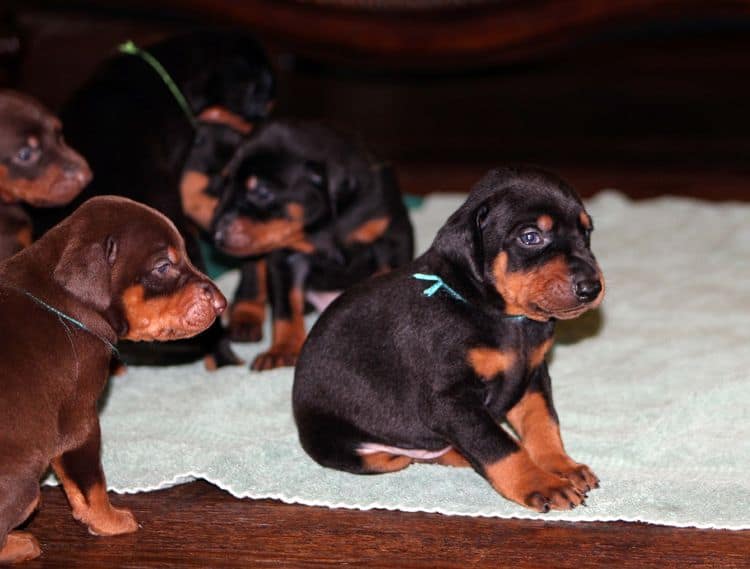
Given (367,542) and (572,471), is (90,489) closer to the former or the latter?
(367,542)

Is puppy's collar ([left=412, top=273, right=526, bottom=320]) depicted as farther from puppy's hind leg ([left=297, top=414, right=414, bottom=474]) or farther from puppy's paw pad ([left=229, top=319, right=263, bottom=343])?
puppy's paw pad ([left=229, top=319, right=263, bottom=343])

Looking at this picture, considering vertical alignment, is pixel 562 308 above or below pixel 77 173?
above

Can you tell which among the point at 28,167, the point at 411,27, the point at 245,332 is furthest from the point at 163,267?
the point at 411,27

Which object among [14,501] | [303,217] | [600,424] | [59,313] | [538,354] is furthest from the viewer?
[303,217]

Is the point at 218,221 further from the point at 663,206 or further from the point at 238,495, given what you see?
the point at 663,206

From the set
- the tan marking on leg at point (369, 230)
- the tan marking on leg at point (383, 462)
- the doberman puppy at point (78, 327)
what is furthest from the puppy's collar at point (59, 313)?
the tan marking on leg at point (369, 230)

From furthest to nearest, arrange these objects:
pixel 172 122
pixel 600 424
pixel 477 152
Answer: pixel 477 152 → pixel 172 122 → pixel 600 424

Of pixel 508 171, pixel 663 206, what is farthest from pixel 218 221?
pixel 663 206
